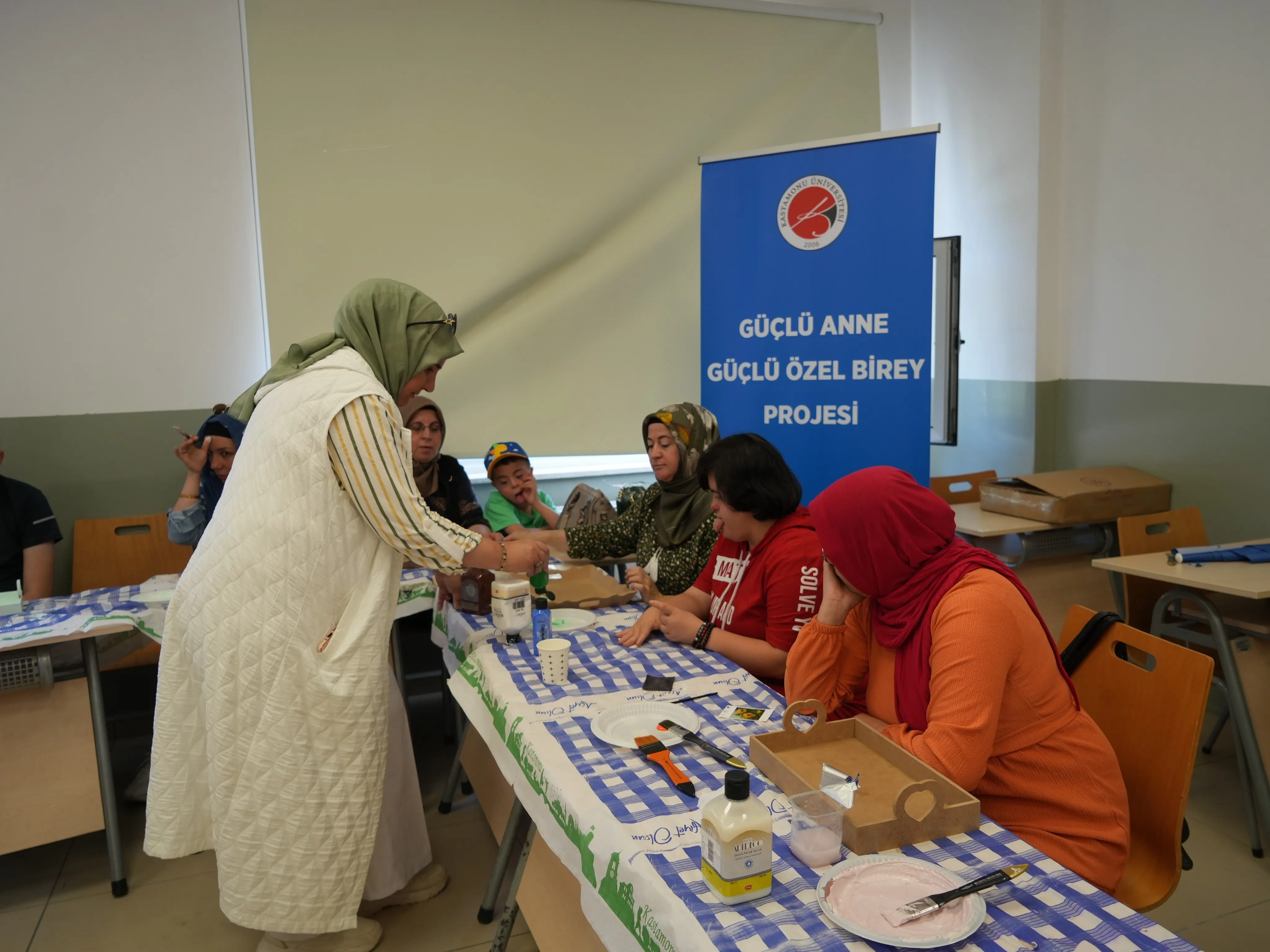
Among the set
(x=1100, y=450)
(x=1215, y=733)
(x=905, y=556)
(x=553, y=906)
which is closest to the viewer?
(x=905, y=556)

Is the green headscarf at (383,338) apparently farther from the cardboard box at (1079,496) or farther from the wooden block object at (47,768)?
the cardboard box at (1079,496)

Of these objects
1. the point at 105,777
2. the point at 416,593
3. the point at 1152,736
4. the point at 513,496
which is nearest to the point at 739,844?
the point at 1152,736

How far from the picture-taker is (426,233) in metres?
4.09

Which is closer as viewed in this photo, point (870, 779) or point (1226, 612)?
point (870, 779)

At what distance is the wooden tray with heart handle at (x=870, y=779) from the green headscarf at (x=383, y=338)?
1.20 meters

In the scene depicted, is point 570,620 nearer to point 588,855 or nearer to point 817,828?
point 588,855

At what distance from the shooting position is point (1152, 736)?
162 centimetres

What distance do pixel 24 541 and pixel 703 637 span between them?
272 cm

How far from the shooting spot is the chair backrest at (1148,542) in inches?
117

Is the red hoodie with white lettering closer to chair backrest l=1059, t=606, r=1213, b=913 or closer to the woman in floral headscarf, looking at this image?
the woman in floral headscarf

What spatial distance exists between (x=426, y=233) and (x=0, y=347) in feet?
5.99

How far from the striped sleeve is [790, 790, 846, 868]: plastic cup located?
1053 mm

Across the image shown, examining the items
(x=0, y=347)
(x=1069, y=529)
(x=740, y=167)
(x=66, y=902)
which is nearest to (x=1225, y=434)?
(x=1069, y=529)

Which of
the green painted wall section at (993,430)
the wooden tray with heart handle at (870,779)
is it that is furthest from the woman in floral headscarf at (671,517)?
the green painted wall section at (993,430)
